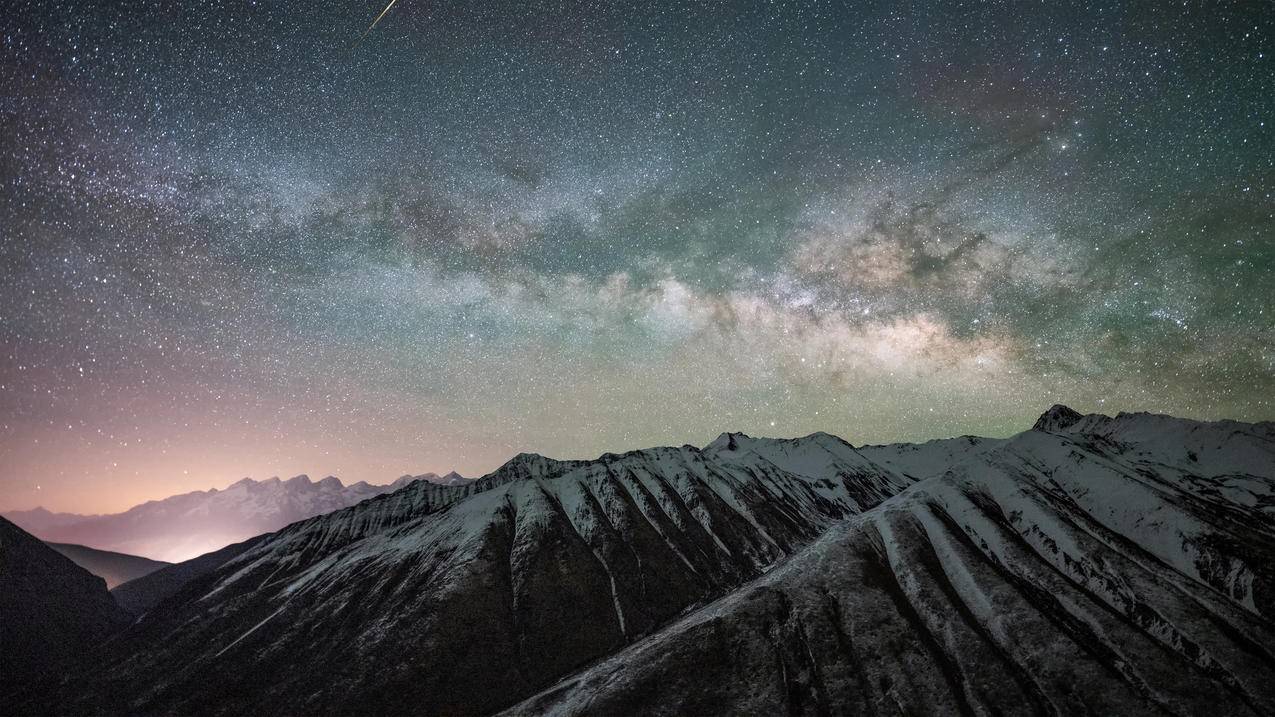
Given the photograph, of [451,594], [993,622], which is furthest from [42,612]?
[993,622]

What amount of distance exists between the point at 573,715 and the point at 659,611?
60664 mm

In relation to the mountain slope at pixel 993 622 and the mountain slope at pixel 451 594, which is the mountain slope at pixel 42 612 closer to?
the mountain slope at pixel 451 594

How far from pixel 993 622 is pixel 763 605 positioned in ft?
118

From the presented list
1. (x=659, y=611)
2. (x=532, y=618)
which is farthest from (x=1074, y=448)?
(x=532, y=618)

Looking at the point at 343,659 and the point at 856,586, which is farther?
A: the point at 343,659

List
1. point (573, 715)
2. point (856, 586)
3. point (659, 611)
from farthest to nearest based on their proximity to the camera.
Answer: point (659, 611) < point (856, 586) < point (573, 715)

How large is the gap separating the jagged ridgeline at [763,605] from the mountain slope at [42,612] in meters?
9.41

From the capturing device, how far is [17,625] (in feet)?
384

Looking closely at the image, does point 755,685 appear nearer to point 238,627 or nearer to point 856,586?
point 856,586

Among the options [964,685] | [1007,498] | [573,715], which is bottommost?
[964,685]

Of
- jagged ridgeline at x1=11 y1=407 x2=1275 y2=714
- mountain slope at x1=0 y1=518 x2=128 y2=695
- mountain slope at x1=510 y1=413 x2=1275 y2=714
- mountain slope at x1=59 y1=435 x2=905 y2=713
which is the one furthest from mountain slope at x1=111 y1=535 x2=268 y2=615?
mountain slope at x1=510 y1=413 x2=1275 y2=714

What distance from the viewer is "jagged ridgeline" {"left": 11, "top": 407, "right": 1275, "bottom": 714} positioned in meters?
66.5

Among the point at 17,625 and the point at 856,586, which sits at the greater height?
the point at 17,625

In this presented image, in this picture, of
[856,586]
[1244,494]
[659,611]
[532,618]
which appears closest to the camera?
[856,586]
